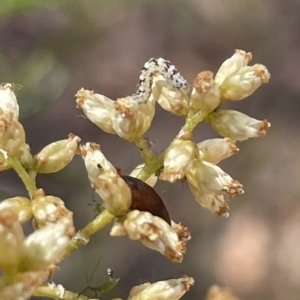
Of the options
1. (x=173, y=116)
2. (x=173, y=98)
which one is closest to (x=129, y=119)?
(x=173, y=98)

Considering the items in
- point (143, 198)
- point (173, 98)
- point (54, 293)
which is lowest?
point (54, 293)

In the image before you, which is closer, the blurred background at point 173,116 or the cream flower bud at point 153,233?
the cream flower bud at point 153,233

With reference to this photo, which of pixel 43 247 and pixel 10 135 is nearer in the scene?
pixel 43 247

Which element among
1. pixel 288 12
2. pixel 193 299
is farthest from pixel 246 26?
pixel 193 299

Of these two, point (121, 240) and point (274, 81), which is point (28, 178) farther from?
point (274, 81)

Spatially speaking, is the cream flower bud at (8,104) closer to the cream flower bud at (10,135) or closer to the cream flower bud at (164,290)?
the cream flower bud at (10,135)

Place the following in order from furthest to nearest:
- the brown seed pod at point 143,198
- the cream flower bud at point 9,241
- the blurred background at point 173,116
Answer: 1. the blurred background at point 173,116
2. the brown seed pod at point 143,198
3. the cream flower bud at point 9,241

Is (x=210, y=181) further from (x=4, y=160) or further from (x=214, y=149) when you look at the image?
(x=4, y=160)

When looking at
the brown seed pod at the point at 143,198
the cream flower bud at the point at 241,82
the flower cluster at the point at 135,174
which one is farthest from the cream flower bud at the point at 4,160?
the cream flower bud at the point at 241,82
